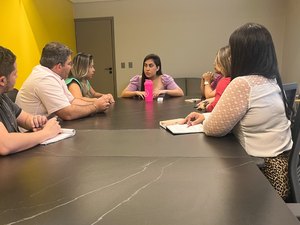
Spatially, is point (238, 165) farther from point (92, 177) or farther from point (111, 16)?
point (111, 16)

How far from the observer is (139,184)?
82 centimetres

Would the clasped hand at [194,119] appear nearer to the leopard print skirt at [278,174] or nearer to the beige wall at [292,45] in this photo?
the leopard print skirt at [278,174]

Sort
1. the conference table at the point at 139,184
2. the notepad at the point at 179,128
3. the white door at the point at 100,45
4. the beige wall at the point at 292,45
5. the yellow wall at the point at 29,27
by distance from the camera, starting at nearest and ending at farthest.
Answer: the conference table at the point at 139,184 < the notepad at the point at 179,128 < the yellow wall at the point at 29,27 < the beige wall at the point at 292,45 < the white door at the point at 100,45

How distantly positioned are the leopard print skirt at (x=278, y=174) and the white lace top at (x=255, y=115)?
0.03 meters

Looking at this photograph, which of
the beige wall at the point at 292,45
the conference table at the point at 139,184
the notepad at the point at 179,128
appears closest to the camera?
the conference table at the point at 139,184

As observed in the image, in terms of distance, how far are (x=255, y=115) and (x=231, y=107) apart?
109mm

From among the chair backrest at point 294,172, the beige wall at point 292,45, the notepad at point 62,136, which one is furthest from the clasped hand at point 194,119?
the beige wall at point 292,45

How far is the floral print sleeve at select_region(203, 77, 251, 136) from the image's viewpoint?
1168 millimetres

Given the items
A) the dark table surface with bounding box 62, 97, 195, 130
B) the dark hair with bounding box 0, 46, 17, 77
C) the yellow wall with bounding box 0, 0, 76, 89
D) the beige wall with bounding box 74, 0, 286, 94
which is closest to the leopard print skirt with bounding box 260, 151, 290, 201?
the dark table surface with bounding box 62, 97, 195, 130

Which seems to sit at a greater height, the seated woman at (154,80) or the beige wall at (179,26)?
the beige wall at (179,26)

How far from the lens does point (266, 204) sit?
678 millimetres

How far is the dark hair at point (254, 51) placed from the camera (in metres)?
1.19

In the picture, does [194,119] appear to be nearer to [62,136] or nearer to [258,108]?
[258,108]

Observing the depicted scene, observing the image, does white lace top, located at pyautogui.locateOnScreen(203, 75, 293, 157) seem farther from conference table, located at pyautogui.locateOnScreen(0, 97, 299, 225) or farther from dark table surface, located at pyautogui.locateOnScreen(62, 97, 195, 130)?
dark table surface, located at pyautogui.locateOnScreen(62, 97, 195, 130)
